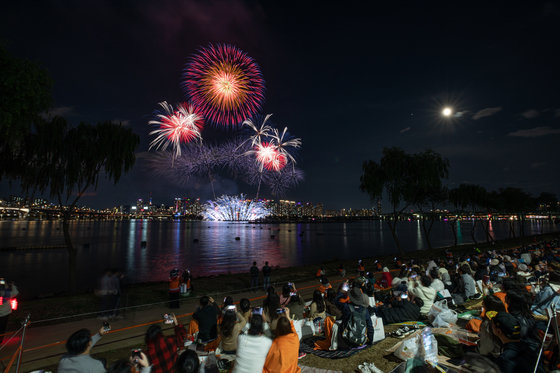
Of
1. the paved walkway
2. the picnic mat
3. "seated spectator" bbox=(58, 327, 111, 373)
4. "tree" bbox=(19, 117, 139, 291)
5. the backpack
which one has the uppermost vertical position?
"tree" bbox=(19, 117, 139, 291)

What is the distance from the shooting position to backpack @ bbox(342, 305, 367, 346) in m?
6.45

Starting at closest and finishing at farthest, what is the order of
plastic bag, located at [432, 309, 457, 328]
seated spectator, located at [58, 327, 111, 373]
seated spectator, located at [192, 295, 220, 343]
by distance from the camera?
1. seated spectator, located at [58, 327, 111, 373]
2. seated spectator, located at [192, 295, 220, 343]
3. plastic bag, located at [432, 309, 457, 328]

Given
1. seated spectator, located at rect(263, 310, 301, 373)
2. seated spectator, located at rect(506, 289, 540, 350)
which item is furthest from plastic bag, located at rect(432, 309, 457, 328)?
seated spectator, located at rect(263, 310, 301, 373)

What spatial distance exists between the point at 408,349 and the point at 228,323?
402 cm

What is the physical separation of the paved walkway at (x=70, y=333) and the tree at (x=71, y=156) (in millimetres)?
5157

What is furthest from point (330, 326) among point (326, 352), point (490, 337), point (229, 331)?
point (490, 337)

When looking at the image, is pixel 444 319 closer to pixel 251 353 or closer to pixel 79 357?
pixel 251 353

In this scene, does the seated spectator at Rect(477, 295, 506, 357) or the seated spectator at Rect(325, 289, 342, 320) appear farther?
the seated spectator at Rect(325, 289, 342, 320)

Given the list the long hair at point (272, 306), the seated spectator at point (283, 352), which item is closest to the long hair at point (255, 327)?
the seated spectator at point (283, 352)

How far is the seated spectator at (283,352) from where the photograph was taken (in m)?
4.60

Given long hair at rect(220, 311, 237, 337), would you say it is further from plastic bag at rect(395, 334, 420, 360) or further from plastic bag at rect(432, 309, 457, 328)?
plastic bag at rect(432, 309, 457, 328)

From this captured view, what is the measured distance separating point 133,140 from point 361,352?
1461 centimetres

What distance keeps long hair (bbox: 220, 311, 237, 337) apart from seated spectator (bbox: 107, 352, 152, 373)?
1876 millimetres

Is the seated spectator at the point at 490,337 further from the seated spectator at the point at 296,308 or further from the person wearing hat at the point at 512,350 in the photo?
the seated spectator at the point at 296,308
